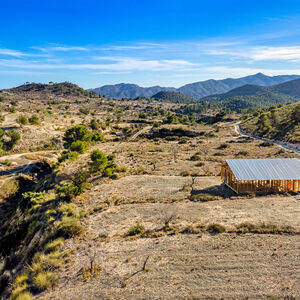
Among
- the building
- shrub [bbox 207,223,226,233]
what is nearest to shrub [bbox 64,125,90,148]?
the building

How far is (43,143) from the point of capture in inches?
1933

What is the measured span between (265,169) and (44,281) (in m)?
19.3

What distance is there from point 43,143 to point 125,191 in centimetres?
3511

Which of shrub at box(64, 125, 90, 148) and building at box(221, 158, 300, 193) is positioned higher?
shrub at box(64, 125, 90, 148)

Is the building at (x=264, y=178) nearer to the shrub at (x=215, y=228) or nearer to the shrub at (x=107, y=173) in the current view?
the shrub at (x=215, y=228)

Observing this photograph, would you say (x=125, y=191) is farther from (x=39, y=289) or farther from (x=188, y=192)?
(x=39, y=289)

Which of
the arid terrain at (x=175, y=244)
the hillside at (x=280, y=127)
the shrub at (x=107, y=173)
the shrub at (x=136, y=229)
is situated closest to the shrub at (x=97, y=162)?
the shrub at (x=107, y=173)

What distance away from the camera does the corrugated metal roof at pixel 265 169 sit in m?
19.9

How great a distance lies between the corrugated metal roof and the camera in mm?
19938

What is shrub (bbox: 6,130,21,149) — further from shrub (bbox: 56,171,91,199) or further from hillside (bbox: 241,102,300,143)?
hillside (bbox: 241,102,300,143)

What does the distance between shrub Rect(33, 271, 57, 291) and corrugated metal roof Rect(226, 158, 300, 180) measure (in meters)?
15.7

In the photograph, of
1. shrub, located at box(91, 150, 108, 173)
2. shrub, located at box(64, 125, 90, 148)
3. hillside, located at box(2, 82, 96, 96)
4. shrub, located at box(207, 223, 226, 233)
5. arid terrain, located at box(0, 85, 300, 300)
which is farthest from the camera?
hillside, located at box(2, 82, 96, 96)

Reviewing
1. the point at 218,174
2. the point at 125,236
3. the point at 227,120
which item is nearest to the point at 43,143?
the point at 218,174

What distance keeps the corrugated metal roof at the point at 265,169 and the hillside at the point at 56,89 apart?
150 meters
